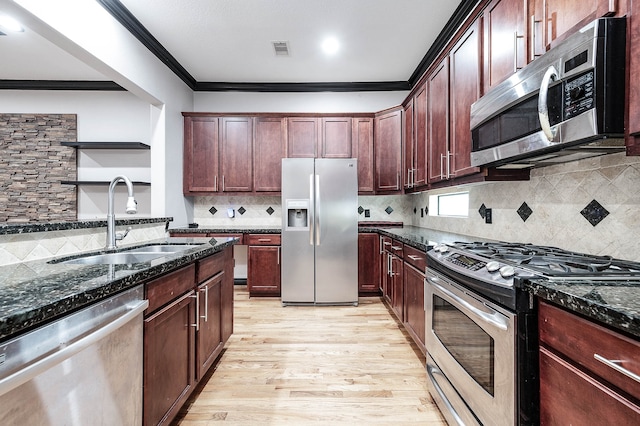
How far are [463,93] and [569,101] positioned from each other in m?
1.14

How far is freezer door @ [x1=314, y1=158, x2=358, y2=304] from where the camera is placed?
369 centimetres

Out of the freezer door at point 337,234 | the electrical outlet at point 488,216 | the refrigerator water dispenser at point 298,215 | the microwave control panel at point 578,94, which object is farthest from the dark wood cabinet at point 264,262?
the microwave control panel at point 578,94

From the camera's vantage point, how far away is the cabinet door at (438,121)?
8.30 feet

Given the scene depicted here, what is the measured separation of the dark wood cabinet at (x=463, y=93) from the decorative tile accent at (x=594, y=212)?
616mm

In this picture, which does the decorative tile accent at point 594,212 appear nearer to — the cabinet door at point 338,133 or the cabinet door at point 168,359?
the cabinet door at point 168,359

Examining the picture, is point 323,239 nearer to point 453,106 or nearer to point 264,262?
point 264,262

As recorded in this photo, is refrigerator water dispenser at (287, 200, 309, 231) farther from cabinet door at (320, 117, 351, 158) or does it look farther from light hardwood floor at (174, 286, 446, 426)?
light hardwood floor at (174, 286, 446, 426)

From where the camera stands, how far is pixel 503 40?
1.75m

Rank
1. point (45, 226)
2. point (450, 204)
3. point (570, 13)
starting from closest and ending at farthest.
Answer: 1. point (570, 13)
2. point (45, 226)
3. point (450, 204)

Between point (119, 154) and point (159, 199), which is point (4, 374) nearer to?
point (159, 199)

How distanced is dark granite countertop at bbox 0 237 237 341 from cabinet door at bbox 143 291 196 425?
23cm

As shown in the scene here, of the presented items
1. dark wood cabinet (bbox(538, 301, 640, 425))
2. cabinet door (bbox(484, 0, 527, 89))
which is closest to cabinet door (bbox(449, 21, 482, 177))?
cabinet door (bbox(484, 0, 527, 89))

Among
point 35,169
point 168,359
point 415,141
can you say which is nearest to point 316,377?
point 168,359

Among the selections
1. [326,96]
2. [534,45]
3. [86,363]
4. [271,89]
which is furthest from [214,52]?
[86,363]
